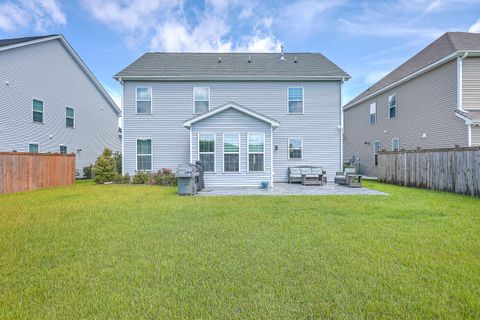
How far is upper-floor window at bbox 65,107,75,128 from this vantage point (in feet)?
57.9

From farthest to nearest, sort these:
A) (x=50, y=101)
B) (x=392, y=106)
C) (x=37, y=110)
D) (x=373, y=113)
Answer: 1. (x=373, y=113)
2. (x=392, y=106)
3. (x=50, y=101)
4. (x=37, y=110)

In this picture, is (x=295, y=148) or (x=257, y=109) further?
(x=257, y=109)

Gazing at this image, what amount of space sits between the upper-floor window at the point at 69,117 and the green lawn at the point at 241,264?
12.9m

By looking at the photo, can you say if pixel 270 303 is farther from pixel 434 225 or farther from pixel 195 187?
pixel 195 187

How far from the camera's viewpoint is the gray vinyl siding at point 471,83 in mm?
12297

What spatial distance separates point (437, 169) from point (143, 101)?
14695 mm

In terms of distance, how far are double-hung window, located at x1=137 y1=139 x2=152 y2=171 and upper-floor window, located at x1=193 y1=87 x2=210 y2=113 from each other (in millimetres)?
3271

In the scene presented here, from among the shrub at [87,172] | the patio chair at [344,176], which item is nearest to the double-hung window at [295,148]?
the patio chair at [344,176]

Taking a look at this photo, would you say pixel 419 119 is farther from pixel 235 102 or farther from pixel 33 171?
pixel 33 171

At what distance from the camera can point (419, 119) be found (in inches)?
588

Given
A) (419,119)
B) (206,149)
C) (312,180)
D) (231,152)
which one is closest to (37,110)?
(206,149)

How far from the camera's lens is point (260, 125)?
12.7m

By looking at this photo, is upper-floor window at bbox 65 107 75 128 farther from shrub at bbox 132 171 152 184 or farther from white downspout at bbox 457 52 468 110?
white downspout at bbox 457 52 468 110

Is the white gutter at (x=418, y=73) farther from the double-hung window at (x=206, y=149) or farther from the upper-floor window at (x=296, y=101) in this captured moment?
the double-hung window at (x=206, y=149)
